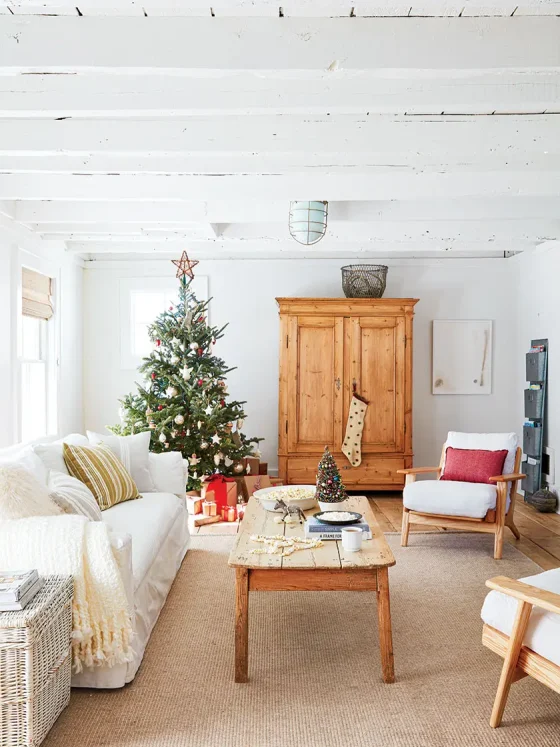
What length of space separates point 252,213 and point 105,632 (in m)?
3.04

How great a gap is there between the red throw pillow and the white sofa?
189cm

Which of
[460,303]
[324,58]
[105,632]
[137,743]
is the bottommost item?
[137,743]

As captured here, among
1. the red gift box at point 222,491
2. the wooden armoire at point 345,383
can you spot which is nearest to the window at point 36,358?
the red gift box at point 222,491

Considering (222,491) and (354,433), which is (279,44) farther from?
(354,433)

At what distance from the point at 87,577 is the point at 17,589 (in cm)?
38

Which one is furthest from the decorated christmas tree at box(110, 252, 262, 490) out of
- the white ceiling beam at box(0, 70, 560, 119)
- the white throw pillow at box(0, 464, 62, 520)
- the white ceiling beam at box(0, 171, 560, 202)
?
the white ceiling beam at box(0, 70, 560, 119)

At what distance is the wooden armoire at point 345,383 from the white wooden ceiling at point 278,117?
986 mm

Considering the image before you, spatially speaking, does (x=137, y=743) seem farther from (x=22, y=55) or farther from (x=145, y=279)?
(x=145, y=279)

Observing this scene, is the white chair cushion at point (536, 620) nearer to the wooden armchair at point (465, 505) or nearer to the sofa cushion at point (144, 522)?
the sofa cushion at point (144, 522)

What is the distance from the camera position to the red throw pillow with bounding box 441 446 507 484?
4.84 m

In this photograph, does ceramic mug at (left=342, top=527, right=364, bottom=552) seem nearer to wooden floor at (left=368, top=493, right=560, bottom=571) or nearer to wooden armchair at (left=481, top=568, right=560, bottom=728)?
wooden armchair at (left=481, top=568, right=560, bottom=728)

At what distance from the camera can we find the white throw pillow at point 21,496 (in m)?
2.78

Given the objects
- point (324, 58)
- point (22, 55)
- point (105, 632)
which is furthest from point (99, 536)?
point (324, 58)

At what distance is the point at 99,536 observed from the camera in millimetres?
2682
